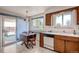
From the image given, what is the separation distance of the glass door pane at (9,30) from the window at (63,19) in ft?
3.77

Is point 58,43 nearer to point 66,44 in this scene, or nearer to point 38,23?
point 66,44

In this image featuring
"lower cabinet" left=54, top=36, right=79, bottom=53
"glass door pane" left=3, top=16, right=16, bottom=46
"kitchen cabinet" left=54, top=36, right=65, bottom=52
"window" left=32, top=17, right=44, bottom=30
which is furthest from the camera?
"kitchen cabinet" left=54, top=36, right=65, bottom=52

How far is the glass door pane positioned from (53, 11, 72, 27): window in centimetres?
115

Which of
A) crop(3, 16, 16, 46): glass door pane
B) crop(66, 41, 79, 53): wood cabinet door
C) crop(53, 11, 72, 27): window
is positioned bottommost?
crop(66, 41, 79, 53): wood cabinet door

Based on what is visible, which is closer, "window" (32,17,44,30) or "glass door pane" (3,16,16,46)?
"glass door pane" (3,16,16,46)

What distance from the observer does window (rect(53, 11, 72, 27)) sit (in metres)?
2.13

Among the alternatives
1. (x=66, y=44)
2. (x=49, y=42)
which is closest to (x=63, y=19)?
(x=66, y=44)

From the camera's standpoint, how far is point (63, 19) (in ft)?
7.08

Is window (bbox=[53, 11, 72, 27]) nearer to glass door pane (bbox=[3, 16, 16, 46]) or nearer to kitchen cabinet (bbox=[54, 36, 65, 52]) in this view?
kitchen cabinet (bbox=[54, 36, 65, 52])

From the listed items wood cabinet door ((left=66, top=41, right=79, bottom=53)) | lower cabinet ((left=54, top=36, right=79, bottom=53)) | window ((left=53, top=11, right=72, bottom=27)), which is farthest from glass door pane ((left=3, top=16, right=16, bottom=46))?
wood cabinet door ((left=66, top=41, right=79, bottom=53))

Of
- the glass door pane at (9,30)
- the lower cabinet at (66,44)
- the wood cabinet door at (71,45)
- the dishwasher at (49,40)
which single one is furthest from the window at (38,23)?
the wood cabinet door at (71,45)

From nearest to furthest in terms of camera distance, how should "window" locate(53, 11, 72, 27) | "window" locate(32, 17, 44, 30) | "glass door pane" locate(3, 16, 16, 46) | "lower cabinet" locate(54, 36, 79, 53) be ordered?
"glass door pane" locate(3, 16, 16, 46)
"window" locate(32, 17, 44, 30)
"lower cabinet" locate(54, 36, 79, 53)
"window" locate(53, 11, 72, 27)

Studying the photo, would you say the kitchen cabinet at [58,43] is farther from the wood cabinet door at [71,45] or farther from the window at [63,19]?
the window at [63,19]
